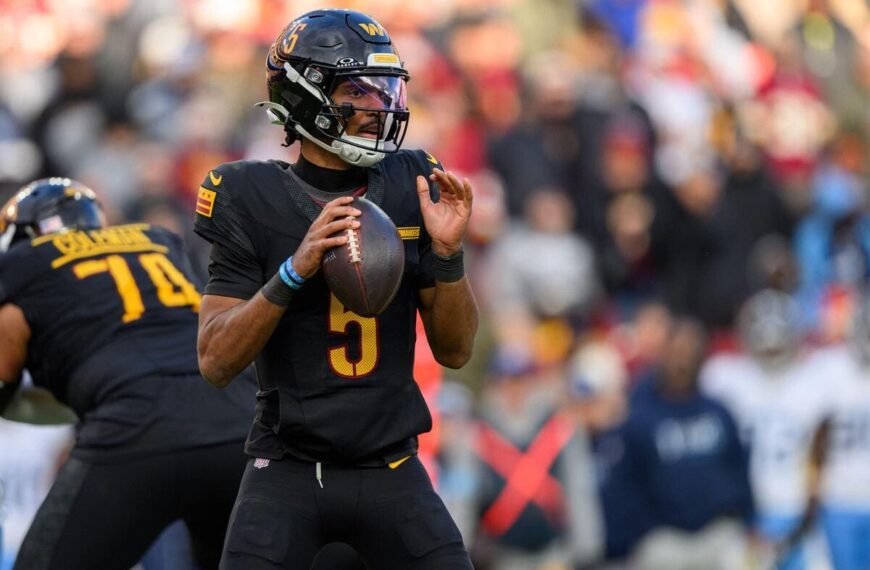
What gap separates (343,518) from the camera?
4.82m

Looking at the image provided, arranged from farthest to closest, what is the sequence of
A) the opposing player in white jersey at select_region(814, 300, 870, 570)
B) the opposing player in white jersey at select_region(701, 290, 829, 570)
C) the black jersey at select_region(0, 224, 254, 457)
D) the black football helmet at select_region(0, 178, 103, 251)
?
the opposing player in white jersey at select_region(701, 290, 829, 570)
the opposing player in white jersey at select_region(814, 300, 870, 570)
the black football helmet at select_region(0, 178, 103, 251)
the black jersey at select_region(0, 224, 254, 457)

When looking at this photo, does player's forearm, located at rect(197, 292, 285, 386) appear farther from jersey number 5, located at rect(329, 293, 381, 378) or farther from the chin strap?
the chin strap

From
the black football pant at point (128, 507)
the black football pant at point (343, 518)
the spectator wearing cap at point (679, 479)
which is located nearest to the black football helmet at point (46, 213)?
the black football pant at point (128, 507)

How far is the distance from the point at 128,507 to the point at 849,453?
5.42 metres

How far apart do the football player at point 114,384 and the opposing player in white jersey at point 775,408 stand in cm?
468

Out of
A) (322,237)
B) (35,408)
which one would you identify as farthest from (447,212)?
(35,408)

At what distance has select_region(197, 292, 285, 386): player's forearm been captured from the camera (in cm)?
466

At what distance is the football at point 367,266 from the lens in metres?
4.61

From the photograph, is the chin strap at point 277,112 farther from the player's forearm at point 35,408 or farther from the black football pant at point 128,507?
the player's forearm at point 35,408

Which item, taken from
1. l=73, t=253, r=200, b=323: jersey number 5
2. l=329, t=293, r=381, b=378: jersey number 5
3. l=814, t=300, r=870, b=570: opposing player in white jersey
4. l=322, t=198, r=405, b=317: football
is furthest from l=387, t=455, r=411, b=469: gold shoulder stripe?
l=814, t=300, r=870, b=570: opposing player in white jersey

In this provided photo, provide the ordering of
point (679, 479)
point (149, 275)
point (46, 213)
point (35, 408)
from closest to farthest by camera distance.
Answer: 1. point (149, 275)
2. point (46, 213)
3. point (35, 408)
4. point (679, 479)

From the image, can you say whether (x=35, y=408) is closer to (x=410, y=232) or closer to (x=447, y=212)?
(x=410, y=232)

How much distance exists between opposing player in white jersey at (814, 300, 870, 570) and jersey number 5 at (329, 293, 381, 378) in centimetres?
531

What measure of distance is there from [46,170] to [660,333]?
4.43 m
